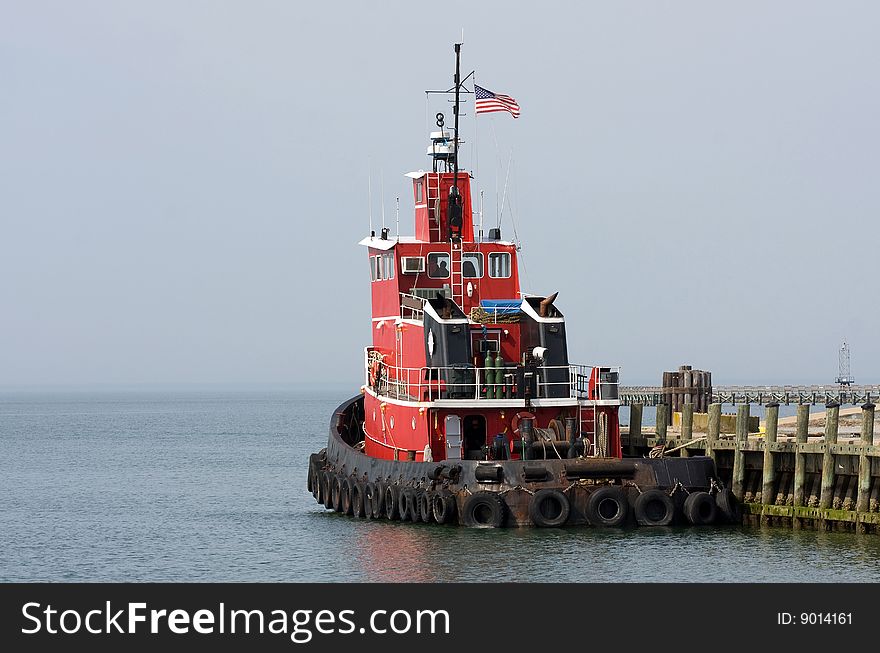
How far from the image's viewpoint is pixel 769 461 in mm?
33594

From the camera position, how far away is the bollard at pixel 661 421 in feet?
128

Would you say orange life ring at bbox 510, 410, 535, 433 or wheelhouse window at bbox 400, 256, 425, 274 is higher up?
wheelhouse window at bbox 400, 256, 425, 274

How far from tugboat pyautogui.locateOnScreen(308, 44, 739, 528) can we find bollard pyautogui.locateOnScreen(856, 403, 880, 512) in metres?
3.09

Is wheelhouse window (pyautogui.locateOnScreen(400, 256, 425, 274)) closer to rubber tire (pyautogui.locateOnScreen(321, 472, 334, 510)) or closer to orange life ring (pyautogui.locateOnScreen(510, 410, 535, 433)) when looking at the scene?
orange life ring (pyautogui.locateOnScreen(510, 410, 535, 433))

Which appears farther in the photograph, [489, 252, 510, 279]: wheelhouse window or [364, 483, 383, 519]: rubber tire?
[489, 252, 510, 279]: wheelhouse window

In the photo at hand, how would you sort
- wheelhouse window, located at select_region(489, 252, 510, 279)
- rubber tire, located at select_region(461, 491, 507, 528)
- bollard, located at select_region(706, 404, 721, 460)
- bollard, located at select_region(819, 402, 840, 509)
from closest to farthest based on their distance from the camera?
bollard, located at select_region(819, 402, 840, 509)
rubber tire, located at select_region(461, 491, 507, 528)
bollard, located at select_region(706, 404, 721, 460)
wheelhouse window, located at select_region(489, 252, 510, 279)

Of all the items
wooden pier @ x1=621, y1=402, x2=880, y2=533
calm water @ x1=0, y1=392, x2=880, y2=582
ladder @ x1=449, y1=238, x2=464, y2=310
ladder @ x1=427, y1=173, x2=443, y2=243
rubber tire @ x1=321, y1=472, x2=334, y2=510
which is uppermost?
ladder @ x1=427, y1=173, x2=443, y2=243

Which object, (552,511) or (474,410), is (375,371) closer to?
(474,410)

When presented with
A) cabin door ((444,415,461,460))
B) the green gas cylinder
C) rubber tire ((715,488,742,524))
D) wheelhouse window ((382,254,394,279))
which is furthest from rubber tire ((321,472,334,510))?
rubber tire ((715,488,742,524))

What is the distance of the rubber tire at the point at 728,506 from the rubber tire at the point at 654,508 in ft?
3.74

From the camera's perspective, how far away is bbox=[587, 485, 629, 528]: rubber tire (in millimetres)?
32531

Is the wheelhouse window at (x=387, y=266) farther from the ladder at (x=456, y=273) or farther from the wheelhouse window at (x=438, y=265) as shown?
the ladder at (x=456, y=273)

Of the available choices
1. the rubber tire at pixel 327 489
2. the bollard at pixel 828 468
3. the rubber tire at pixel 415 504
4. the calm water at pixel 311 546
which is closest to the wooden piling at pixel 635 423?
the calm water at pixel 311 546
